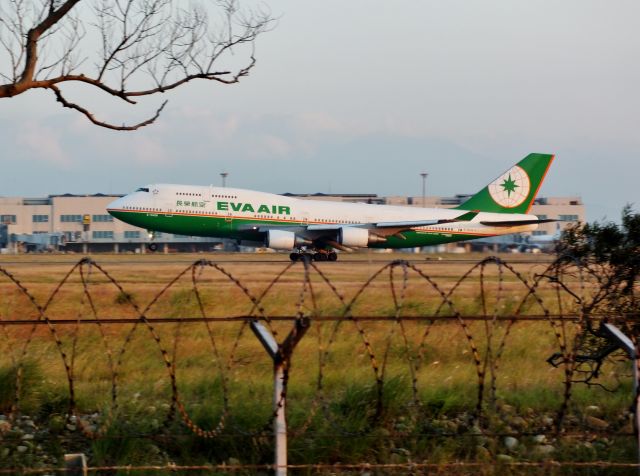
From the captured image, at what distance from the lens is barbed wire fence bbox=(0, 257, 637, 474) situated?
26.9 feet

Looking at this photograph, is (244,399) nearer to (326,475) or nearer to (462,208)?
(326,475)

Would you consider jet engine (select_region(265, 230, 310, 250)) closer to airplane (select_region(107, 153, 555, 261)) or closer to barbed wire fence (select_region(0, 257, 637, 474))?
airplane (select_region(107, 153, 555, 261))

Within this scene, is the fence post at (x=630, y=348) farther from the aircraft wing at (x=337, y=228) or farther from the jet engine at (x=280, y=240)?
the aircraft wing at (x=337, y=228)

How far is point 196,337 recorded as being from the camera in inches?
658

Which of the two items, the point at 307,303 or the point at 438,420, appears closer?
the point at 438,420

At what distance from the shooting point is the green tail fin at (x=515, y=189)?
52.7 m

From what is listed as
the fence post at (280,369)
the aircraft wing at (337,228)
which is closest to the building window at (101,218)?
the aircraft wing at (337,228)

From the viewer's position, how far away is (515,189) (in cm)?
5328

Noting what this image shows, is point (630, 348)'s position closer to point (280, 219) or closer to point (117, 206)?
point (280, 219)

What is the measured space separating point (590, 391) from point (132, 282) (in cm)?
2096

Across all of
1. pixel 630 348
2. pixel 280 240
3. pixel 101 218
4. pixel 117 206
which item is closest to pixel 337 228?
pixel 280 240

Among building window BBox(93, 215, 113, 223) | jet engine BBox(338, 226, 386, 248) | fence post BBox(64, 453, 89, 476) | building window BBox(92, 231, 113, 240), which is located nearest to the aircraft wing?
jet engine BBox(338, 226, 386, 248)

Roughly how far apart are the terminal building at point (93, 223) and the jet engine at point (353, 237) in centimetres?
5291

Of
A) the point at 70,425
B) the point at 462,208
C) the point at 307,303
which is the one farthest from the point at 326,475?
the point at 462,208
